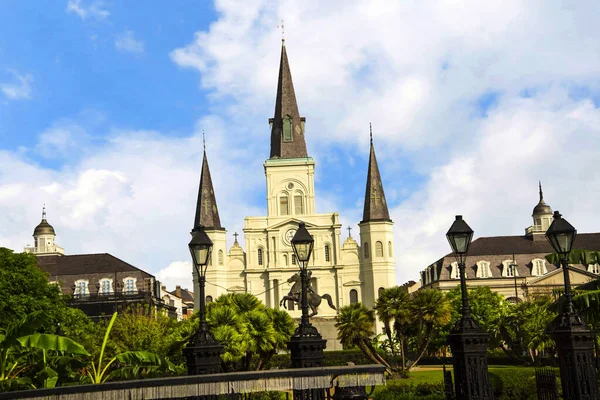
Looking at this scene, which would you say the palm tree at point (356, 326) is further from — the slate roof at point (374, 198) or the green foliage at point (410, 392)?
the slate roof at point (374, 198)

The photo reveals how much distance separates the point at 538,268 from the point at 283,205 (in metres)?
29.6

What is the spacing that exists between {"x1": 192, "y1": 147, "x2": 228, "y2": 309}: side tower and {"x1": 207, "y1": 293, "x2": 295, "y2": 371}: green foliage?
41.8 m

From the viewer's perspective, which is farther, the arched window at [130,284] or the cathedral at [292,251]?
the cathedral at [292,251]

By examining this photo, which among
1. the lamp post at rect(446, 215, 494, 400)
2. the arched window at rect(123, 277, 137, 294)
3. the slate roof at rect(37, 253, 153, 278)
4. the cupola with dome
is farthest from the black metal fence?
the cupola with dome

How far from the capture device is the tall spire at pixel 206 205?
8531cm

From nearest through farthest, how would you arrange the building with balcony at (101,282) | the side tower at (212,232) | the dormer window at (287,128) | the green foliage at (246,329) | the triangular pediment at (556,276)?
the green foliage at (246,329) < the building with balcony at (101,282) < the triangular pediment at (556,276) < the side tower at (212,232) < the dormer window at (287,128)

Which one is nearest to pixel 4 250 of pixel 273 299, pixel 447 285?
pixel 273 299

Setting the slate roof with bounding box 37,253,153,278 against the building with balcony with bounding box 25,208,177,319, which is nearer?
the building with balcony with bounding box 25,208,177,319

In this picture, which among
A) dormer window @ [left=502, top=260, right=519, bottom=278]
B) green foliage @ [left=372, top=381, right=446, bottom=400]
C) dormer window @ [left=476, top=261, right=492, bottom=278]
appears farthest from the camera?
dormer window @ [left=476, top=261, right=492, bottom=278]

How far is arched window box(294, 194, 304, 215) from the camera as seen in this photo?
3401 inches

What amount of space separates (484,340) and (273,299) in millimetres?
70148

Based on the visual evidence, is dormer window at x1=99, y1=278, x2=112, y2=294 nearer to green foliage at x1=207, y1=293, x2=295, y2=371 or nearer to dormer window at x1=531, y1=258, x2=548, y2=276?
green foliage at x1=207, y1=293, x2=295, y2=371

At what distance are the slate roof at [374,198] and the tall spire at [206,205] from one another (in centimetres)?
1705

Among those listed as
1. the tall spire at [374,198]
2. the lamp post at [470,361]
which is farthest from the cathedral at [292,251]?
the lamp post at [470,361]
